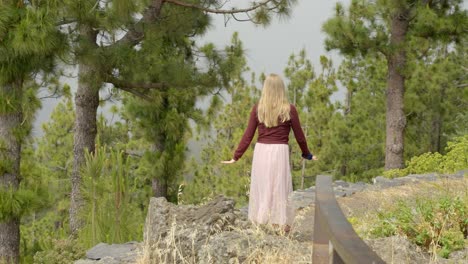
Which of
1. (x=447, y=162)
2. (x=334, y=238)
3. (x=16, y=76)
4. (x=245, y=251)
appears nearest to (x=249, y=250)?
(x=245, y=251)

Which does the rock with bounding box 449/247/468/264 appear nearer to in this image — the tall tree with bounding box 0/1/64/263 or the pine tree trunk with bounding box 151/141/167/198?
the tall tree with bounding box 0/1/64/263

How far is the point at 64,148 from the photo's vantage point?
2873cm

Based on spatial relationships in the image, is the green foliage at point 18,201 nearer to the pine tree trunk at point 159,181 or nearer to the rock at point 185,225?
the pine tree trunk at point 159,181

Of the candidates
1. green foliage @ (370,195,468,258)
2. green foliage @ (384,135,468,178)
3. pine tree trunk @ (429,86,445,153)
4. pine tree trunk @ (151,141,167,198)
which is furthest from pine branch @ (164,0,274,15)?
pine tree trunk @ (429,86,445,153)

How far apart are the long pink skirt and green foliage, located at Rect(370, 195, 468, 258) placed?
1124mm

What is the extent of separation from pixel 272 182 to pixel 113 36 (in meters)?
6.79

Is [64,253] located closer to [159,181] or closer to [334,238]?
[334,238]

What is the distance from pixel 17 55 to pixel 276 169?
210 inches

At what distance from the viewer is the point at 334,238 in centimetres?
164

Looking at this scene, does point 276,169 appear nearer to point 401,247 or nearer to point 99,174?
point 401,247

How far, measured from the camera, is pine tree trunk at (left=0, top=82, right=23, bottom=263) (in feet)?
34.0

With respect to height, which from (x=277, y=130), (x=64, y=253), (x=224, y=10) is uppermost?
(x=224, y=10)

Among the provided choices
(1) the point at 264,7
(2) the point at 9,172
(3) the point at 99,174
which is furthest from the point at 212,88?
(3) the point at 99,174

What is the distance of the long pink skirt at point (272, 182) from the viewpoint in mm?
6453
